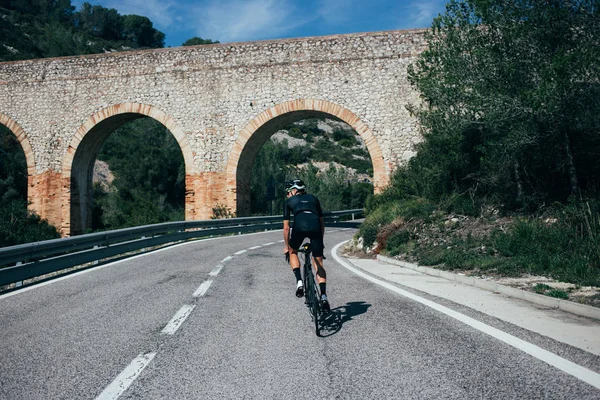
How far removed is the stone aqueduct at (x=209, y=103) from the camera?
2103 centimetres

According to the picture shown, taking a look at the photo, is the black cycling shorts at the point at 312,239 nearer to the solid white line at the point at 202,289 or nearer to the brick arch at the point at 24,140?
the solid white line at the point at 202,289

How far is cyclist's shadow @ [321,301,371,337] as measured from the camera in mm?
5273

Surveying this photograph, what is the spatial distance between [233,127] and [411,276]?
1442 cm

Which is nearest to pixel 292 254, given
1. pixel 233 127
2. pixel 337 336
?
pixel 337 336

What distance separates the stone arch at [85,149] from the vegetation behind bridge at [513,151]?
11.4 meters

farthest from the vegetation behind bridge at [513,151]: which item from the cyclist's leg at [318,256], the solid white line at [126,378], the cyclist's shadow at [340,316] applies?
the solid white line at [126,378]

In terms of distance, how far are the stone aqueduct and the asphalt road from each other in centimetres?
1446

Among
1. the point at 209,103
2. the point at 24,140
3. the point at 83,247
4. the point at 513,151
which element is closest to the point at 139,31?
the point at 24,140

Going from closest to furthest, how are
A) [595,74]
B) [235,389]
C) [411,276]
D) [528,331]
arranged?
1. [235,389]
2. [528,331]
3. [411,276]
4. [595,74]

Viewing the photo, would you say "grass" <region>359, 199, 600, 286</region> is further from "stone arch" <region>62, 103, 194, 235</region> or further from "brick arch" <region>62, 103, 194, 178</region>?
"stone arch" <region>62, 103, 194, 235</region>

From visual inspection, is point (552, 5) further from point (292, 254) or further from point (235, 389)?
point (235, 389)

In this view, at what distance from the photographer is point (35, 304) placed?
6828mm

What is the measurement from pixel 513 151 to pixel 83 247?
10.8m

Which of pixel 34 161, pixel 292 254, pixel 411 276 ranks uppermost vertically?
pixel 34 161
